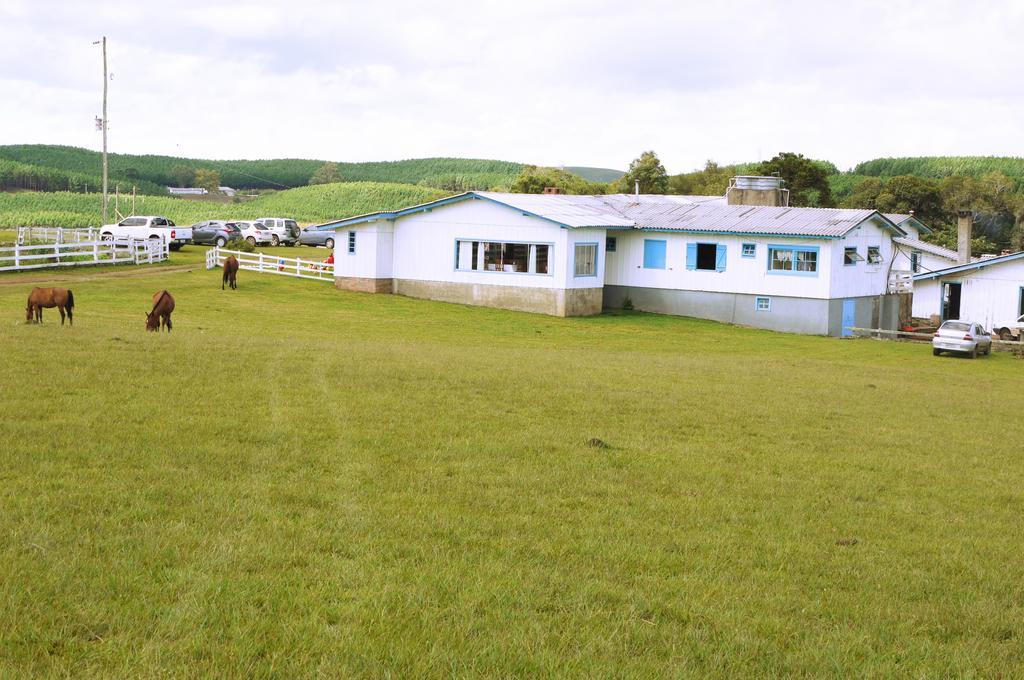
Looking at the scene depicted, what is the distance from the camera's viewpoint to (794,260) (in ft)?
150

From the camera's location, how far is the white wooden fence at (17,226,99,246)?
54.5 meters

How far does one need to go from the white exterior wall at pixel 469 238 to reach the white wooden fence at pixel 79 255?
12.1 m

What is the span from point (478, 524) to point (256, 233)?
2488 inches

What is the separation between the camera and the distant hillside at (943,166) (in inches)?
4185

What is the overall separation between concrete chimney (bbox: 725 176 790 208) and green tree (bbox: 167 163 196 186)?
375ft

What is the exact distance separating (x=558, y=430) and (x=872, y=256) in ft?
123

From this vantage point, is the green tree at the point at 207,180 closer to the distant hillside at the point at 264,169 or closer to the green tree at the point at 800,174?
the distant hillside at the point at 264,169

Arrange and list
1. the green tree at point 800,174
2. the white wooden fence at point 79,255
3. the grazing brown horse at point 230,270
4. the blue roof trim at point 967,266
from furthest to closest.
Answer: the green tree at point 800,174
the blue roof trim at point 967,266
the white wooden fence at point 79,255
the grazing brown horse at point 230,270

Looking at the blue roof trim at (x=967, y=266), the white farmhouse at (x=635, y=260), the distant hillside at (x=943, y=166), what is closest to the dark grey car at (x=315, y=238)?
the white farmhouse at (x=635, y=260)

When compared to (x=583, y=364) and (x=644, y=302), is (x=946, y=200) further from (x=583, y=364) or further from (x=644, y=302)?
(x=583, y=364)

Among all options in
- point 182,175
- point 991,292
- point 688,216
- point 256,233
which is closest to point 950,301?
point 991,292

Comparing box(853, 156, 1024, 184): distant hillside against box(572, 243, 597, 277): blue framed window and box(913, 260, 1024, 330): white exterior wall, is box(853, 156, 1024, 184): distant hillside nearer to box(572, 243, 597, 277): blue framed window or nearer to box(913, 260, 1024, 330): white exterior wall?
box(913, 260, 1024, 330): white exterior wall

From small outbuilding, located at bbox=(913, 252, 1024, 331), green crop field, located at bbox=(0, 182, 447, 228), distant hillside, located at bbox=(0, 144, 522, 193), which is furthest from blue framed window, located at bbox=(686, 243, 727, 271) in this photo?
distant hillside, located at bbox=(0, 144, 522, 193)

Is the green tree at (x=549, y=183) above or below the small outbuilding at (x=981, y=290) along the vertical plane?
above
